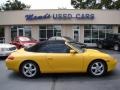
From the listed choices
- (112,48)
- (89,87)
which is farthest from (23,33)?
(89,87)

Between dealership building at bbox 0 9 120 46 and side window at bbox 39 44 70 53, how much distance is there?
24.2 metres

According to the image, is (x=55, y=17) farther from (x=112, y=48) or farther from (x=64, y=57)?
(x=64, y=57)

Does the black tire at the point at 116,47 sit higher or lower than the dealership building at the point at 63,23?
lower

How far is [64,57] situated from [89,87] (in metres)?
1.91

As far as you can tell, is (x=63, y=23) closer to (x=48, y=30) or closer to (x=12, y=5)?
(x=48, y=30)

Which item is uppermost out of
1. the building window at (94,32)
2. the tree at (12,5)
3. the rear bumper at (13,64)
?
the tree at (12,5)

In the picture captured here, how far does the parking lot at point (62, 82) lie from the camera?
9.43 m

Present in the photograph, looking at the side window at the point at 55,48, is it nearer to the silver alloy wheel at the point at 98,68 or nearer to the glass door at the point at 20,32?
the silver alloy wheel at the point at 98,68

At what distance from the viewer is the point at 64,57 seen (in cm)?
1091

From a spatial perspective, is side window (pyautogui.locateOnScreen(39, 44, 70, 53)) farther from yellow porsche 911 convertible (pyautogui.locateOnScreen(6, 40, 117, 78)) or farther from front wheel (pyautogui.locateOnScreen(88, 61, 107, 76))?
front wheel (pyautogui.locateOnScreen(88, 61, 107, 76))

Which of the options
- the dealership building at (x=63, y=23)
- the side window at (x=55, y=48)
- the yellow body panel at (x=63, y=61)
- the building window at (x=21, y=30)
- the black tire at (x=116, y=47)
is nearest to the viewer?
the yellow body panel at (x=63, y=61)

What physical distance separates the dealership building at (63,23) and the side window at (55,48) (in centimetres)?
2415

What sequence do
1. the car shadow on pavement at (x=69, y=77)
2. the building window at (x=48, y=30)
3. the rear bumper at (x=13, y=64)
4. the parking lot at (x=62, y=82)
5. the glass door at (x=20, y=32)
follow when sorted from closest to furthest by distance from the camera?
the parking lot at (x=62, y=82), the car shadow on pavement at (x=69, y=77), the rear bumper at (x=13, y=64), the building window at (x=48, y=30), the glass door at (x=20, y=32)

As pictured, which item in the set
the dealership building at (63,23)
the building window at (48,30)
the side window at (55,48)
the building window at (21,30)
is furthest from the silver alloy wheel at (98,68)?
the building window at (21,30)
